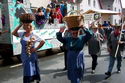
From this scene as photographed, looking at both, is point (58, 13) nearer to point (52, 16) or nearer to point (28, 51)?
point (52, 16)

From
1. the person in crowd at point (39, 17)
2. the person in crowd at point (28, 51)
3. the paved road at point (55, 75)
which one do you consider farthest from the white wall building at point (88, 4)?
the person in crowd at point (28, 51)

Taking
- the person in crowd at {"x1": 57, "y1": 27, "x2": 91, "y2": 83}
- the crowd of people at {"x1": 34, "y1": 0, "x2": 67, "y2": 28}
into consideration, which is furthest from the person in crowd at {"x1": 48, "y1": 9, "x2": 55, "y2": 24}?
the person in crowd at {"x1": 57, "y1": 27, "x2": 91, "y2": 83}

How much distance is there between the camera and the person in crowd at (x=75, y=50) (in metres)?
4.66

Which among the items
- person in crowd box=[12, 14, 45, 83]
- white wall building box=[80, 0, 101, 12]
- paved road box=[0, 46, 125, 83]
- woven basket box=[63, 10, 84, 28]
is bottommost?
paved road box=[0, 46, 125, 83]

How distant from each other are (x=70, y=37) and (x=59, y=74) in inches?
144

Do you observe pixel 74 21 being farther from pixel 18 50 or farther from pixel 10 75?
pixel 18 50

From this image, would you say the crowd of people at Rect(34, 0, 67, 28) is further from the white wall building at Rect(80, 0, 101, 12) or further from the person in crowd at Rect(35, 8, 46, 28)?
the white wall building at Rect(80, 0, 101, 12)

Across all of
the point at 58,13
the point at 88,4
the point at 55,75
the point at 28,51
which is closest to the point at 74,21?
the point at 28,51

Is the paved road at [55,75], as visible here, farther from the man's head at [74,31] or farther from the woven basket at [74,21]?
the woven basket at [74,21]

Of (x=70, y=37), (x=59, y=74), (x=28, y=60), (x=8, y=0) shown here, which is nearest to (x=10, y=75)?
(x=59, y=74)

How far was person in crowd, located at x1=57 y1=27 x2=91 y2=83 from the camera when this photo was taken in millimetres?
4660

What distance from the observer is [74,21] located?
4.57m

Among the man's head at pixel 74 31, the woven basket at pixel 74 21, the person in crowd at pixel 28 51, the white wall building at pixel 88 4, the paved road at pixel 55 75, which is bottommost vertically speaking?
the paved road at pixel 55 75

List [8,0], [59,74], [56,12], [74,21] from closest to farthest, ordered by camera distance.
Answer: [74,21], [59,74], [8,0], [56,12]
